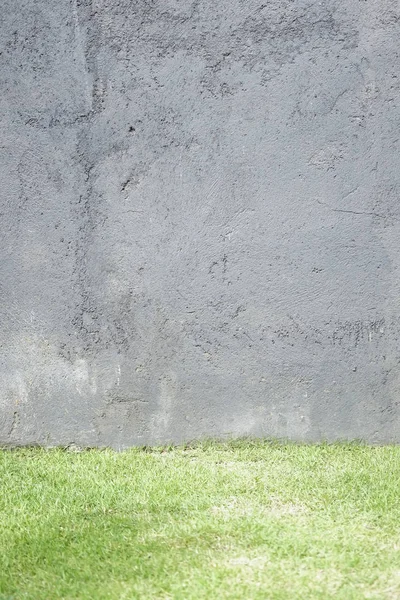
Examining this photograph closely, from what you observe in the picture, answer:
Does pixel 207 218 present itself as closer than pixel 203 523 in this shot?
No

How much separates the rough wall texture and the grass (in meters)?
0.30

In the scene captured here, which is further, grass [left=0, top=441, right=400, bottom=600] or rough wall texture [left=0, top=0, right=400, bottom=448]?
rough wall texture [left=0, top=0, right=400, bottom=448]

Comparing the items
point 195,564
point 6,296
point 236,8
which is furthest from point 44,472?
point 236,8

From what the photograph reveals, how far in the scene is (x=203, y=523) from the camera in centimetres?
307

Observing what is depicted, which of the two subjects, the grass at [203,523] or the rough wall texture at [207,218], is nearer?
the grass at [203,523]

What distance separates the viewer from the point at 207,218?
4.28 meters

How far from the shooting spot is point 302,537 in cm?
291

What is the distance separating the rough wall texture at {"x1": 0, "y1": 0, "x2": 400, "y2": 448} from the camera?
4.26 meters

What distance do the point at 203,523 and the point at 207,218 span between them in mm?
1825

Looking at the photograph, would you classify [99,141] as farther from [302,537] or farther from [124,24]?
[302,537]

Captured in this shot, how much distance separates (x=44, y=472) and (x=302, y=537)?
1.54 meters

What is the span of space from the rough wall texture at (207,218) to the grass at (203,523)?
30 centimetres

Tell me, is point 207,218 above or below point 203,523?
above

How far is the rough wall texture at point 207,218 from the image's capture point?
4.26 meters
